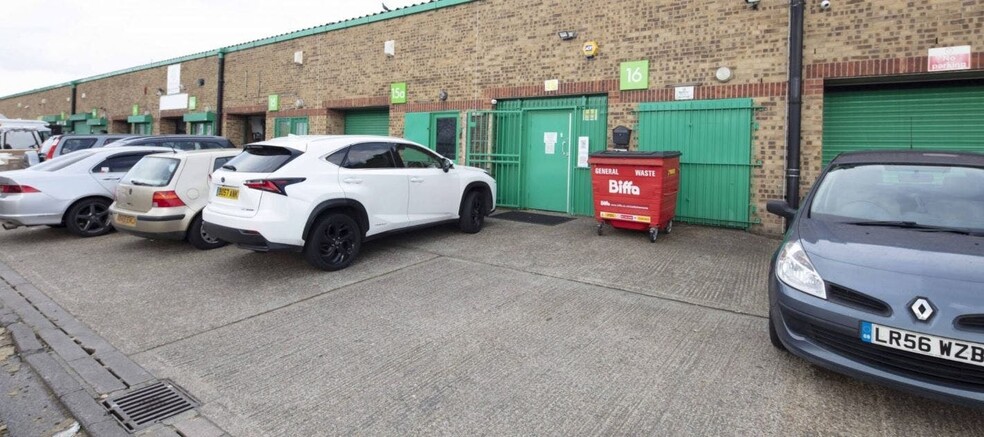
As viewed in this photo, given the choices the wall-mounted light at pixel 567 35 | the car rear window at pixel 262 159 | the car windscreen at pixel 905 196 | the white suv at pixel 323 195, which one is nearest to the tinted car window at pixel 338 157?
the white suv at pixel 323 195

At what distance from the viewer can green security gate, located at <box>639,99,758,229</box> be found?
828 centimetres

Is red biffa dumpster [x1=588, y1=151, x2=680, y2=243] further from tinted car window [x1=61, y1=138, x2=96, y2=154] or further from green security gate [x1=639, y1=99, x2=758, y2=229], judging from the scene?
tinted car window [x1=61, y1=138, x2=96, y2=154]

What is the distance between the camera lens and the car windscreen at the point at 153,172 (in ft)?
22.6

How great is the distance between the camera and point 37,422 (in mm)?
3051

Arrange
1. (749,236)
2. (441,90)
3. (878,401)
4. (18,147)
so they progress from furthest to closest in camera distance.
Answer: (18,147), (441,90), (749,236), (878,401)

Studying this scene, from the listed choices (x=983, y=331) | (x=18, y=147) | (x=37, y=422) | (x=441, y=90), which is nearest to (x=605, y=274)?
(x=983, y=331)

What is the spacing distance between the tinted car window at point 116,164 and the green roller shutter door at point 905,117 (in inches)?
451

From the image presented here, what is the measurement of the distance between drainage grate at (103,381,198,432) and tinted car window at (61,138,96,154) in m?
13.3

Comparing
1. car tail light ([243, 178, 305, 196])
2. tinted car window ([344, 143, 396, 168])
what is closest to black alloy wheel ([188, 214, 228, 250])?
car tail light ([243, 178, 305, 196])

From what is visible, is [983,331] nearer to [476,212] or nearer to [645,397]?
[645,397]

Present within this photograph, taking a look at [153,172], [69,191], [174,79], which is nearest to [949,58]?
[153,172]

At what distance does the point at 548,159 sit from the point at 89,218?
7.95 m

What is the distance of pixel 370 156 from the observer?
657cm

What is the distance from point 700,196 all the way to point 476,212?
147 inches
